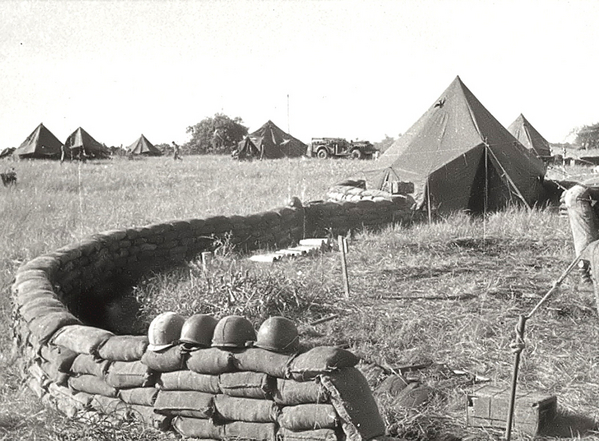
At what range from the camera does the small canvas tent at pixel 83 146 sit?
3491 centimetres

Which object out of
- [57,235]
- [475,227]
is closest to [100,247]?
[57,235]

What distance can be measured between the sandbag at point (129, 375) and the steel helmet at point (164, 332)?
16cm

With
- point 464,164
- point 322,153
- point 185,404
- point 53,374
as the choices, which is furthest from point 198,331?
point 322,153

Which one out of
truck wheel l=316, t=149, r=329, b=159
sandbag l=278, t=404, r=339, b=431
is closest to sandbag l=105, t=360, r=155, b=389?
sandbag l=278, t=404, r=339, b=431

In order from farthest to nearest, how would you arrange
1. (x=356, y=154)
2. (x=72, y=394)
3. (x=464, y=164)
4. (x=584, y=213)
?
(x=356, y=154) → (x=464, y=164) → (x=584, y=213) → (x=72, y=394)

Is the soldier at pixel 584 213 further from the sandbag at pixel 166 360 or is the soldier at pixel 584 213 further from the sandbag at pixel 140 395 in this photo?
the sandbag at pixel 140 395

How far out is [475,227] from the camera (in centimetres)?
1090

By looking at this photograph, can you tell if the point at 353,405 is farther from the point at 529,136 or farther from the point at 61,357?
the point at 529,136

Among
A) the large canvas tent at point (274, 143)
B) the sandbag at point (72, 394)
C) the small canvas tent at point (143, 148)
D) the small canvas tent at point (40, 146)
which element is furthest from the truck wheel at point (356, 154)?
the sandbag at point (72, 394)

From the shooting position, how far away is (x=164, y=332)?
13.9 feet

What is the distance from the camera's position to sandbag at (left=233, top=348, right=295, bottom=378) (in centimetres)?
380

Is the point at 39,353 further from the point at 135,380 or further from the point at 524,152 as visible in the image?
the point at 524,152

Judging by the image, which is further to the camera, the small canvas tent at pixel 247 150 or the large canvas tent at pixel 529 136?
the small canvas tent at pixel 247 150

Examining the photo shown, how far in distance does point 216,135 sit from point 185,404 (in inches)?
1953
